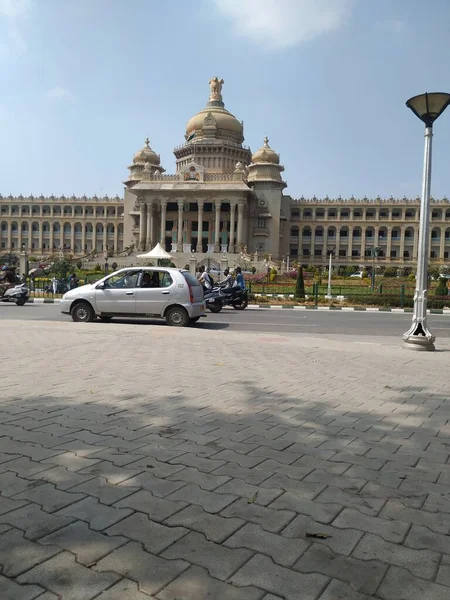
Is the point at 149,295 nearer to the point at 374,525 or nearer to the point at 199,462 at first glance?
the point at 199,462

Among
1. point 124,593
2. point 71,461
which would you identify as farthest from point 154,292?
point 124,593

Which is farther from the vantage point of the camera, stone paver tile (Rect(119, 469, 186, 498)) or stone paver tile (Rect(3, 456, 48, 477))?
stone paver tile (Rect(3, 456, 48, 477))

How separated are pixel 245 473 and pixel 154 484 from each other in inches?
22.1

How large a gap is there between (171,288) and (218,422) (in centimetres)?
781

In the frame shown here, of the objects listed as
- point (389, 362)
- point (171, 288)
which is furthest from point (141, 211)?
point (389, 362)

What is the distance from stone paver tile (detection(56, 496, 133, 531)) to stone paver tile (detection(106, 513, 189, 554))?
0.05 metres

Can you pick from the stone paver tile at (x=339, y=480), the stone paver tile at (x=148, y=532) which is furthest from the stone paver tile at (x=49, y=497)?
the stone paver tile at (x=339, y=480)

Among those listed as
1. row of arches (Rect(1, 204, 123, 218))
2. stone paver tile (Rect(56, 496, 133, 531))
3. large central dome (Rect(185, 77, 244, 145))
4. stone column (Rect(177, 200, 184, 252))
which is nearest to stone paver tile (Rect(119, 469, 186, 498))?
stone paver tile (Rect(56, 496, 133, 531))

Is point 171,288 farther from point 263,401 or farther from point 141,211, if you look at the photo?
point 141,211

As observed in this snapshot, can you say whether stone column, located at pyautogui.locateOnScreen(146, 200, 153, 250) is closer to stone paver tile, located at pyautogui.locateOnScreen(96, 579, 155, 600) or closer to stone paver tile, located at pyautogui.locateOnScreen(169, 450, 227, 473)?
stone paver tile, located at pyautogui.locateOnScreen(169, 450, 227, 473)

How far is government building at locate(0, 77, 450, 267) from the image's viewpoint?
191 feet

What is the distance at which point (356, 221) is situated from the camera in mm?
74000

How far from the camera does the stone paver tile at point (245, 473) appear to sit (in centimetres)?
296

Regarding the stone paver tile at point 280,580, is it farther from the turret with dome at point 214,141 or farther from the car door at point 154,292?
the turret with dome at point 214,141
